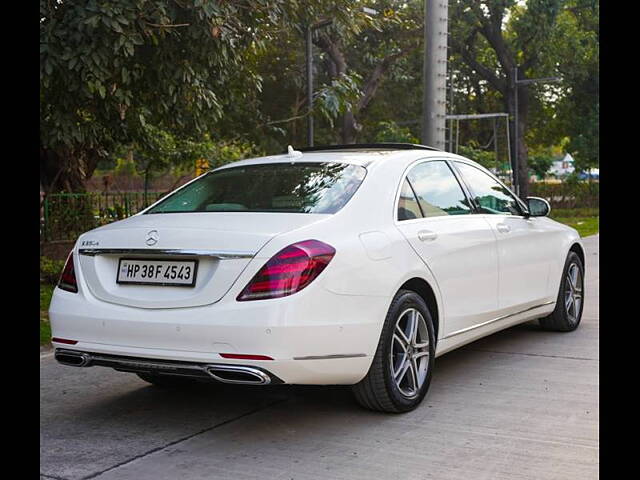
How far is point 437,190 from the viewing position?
587 cm

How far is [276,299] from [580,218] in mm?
27950

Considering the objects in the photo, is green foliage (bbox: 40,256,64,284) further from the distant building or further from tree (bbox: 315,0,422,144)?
the distant building

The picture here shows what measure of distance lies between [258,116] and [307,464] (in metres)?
16.6

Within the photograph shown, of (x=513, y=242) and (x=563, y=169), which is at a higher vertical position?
(x=563, y=169)

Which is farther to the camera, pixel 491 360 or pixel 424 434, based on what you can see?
pixel 491 360

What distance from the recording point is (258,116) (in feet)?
66.6

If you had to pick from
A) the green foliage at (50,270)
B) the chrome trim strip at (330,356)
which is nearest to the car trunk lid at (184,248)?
the chrome trim strip at (330,356)

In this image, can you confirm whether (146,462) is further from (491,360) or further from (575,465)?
(491,360)

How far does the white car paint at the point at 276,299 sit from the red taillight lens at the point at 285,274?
3cm

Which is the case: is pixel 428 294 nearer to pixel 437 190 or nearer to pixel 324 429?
pixel 437 190

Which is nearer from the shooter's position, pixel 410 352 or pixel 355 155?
pixel 410 352

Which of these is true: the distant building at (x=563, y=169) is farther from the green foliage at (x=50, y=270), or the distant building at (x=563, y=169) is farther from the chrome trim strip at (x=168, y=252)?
the chrome trim strip at (x=168, y=252)

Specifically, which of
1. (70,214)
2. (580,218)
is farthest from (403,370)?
(580,218)
